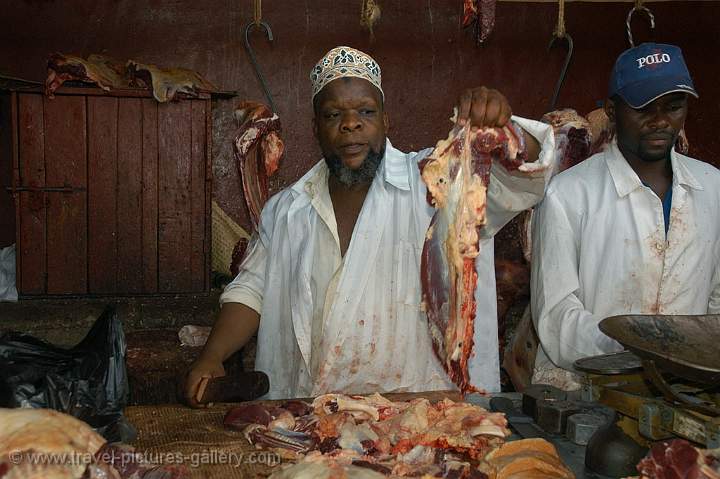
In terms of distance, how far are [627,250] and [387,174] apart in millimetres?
1182

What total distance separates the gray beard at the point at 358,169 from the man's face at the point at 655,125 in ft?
3.93

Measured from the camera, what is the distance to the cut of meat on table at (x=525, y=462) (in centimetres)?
204

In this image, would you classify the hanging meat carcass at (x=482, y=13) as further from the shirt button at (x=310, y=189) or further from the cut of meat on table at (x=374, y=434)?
the cut of meat on table at (x=374, y=434)

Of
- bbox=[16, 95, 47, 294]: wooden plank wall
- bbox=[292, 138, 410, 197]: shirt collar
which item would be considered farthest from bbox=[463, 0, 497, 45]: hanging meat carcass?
bbox=[16, 95, 47, 294]: wooden plank wall

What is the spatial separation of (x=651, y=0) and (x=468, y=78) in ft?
4.74

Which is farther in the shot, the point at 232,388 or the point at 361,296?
the point at 361,296

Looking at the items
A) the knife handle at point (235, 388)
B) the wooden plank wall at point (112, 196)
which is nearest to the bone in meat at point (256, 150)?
the wooden plank wall at point (112, 196)

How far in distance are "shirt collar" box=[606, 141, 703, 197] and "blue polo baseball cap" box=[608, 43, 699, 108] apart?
0.91 ft

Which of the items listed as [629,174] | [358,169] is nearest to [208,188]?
[358,169]

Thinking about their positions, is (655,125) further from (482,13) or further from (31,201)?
(31,201)

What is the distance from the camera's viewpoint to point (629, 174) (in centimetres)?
354

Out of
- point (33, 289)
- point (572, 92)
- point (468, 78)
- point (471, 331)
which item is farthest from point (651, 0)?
point (33, 289)

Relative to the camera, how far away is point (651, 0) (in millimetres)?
5496

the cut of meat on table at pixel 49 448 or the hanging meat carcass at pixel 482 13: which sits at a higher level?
the hanging meat carcass at pixel 482 13
